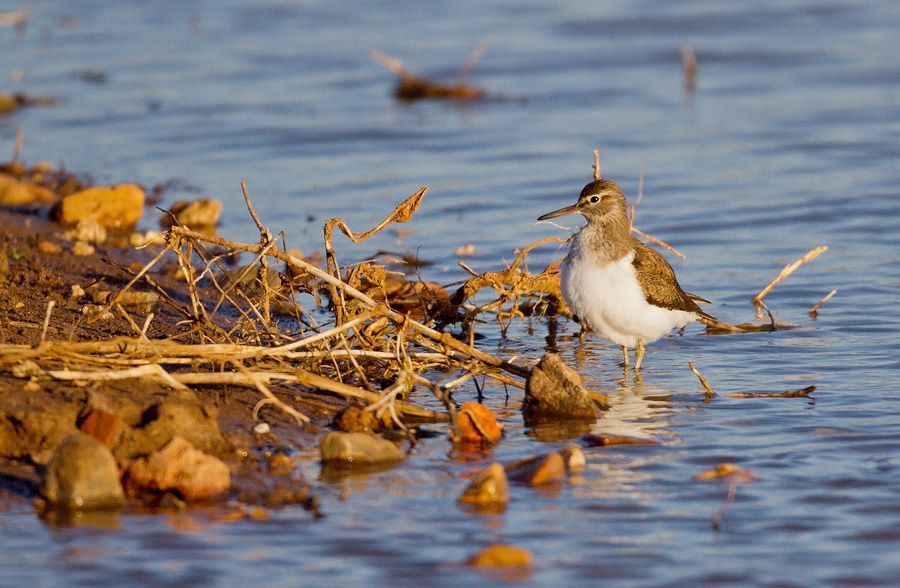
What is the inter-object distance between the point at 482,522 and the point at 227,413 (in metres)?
1.59

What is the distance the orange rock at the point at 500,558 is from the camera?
193 inches

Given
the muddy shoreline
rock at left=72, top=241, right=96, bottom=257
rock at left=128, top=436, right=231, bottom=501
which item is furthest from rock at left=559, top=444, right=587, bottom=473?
rock at left=72, top=241, right=96, bottom=257

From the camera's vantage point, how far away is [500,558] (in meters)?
4.89

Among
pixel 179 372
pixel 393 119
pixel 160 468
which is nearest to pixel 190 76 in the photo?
pixel 393 119

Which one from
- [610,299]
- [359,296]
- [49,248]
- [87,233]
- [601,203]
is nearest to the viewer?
[359,296]

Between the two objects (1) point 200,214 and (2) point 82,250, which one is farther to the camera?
(1) point 200,214

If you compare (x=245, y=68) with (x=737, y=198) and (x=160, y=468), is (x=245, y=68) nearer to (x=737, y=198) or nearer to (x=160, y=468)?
(x=737, y=198)

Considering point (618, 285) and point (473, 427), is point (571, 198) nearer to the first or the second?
point (618, 285)

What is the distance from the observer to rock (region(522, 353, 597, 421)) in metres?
6.68

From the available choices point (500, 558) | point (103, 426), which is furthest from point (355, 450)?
point (500, 558)

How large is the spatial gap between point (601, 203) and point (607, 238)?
374 millimetres

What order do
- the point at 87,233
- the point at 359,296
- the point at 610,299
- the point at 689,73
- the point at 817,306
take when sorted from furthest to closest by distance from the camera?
the point at 689,73, the point at 87,233, the point at 817,306, the point at 610,299, the point at 359,296

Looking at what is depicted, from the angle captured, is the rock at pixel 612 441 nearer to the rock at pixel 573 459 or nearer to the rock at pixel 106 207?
the rock at pixel 573 459

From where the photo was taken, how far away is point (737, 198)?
11852 mm
